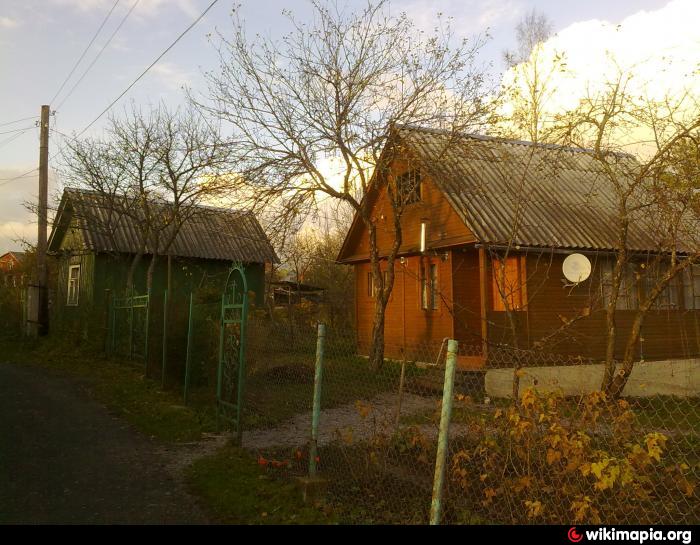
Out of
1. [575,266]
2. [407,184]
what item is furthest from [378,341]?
[575,266]

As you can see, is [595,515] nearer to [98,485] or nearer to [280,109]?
[98,485]

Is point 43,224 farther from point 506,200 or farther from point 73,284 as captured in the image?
point 506,200

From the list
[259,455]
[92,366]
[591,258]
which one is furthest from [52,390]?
[591,258]

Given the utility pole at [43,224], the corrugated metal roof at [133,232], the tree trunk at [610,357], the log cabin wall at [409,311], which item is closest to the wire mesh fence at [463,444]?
the tree trunk at [610,357]

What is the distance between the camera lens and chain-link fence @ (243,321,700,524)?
3980 millimetres

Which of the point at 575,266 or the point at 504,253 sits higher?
the point at 504,253

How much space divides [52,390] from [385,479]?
28.9ft

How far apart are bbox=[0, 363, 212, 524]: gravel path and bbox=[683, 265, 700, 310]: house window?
43.5ft

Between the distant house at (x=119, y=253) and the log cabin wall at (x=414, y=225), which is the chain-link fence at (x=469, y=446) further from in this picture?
the distant house at (x=119, y=253)

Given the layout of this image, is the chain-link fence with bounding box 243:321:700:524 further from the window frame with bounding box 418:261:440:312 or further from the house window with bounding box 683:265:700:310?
the house window with bounding box 683:265:700:310

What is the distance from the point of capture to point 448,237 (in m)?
14.8
